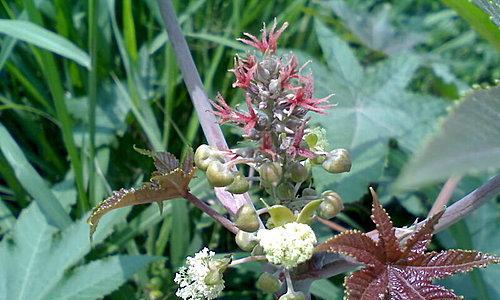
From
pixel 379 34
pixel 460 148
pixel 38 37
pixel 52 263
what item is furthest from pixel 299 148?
pixel 379 34

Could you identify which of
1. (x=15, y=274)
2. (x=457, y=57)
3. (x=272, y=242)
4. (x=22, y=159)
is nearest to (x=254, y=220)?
(x=272, y=242)

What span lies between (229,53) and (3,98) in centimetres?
54

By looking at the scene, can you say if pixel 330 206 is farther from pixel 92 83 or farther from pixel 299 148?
pixel 92 83

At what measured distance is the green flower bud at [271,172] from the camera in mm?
751

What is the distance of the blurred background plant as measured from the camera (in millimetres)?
1145

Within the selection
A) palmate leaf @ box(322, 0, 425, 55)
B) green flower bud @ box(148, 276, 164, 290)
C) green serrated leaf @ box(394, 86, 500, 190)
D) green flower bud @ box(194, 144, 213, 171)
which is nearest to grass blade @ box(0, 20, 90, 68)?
green flower bud @ box(148, 276, 164, 290)

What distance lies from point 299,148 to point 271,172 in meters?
0.04

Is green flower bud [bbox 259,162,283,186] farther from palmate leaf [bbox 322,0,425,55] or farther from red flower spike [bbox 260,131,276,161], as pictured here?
palmate leaf [bbox 322,0,425,55]

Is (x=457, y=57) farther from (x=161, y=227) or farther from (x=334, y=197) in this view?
(x=334, y=197)

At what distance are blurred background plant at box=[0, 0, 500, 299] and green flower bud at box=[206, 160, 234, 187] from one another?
38 centimetres

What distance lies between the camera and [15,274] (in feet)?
3.60

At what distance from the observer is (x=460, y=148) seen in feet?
1.05

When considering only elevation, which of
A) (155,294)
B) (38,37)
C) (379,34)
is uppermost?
(38,37)

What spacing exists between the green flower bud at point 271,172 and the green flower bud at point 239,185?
0.02 metres
